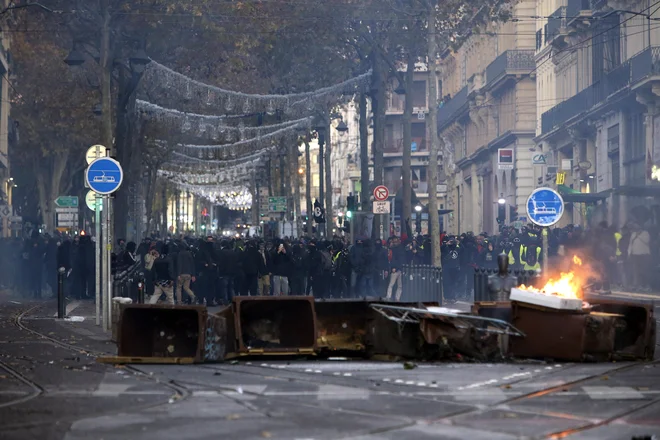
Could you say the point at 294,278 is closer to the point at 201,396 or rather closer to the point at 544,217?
the point at 544,217

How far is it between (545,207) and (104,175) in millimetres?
7526

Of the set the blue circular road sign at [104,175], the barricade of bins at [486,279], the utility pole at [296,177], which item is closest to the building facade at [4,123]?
the utility pole at [296,177]

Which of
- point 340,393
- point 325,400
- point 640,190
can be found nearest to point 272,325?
point 340,393

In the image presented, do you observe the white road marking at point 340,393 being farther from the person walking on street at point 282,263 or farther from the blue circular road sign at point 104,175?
the person walking on street at point 282,263

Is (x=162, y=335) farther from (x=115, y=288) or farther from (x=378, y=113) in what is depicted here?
(x=378, y=113)

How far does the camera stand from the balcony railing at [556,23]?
57.5 m

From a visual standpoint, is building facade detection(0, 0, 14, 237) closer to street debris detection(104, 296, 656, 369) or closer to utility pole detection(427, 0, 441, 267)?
utility pole detection(427, 0, 441, 267)

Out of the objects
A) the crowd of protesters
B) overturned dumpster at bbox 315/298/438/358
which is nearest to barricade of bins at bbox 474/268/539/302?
overturned dumpster at bbox 315/298/438/358

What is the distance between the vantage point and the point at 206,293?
3516 cm

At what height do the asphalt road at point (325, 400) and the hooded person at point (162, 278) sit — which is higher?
the hooded person at point (162, 278)

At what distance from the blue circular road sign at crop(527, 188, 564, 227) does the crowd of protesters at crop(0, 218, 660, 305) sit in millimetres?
8277

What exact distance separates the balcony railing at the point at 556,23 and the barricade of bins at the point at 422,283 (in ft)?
82.4

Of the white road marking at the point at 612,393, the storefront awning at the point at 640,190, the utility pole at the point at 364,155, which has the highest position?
the utility pole at the point at 364,155

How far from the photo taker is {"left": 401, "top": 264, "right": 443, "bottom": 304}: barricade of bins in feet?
99.2
